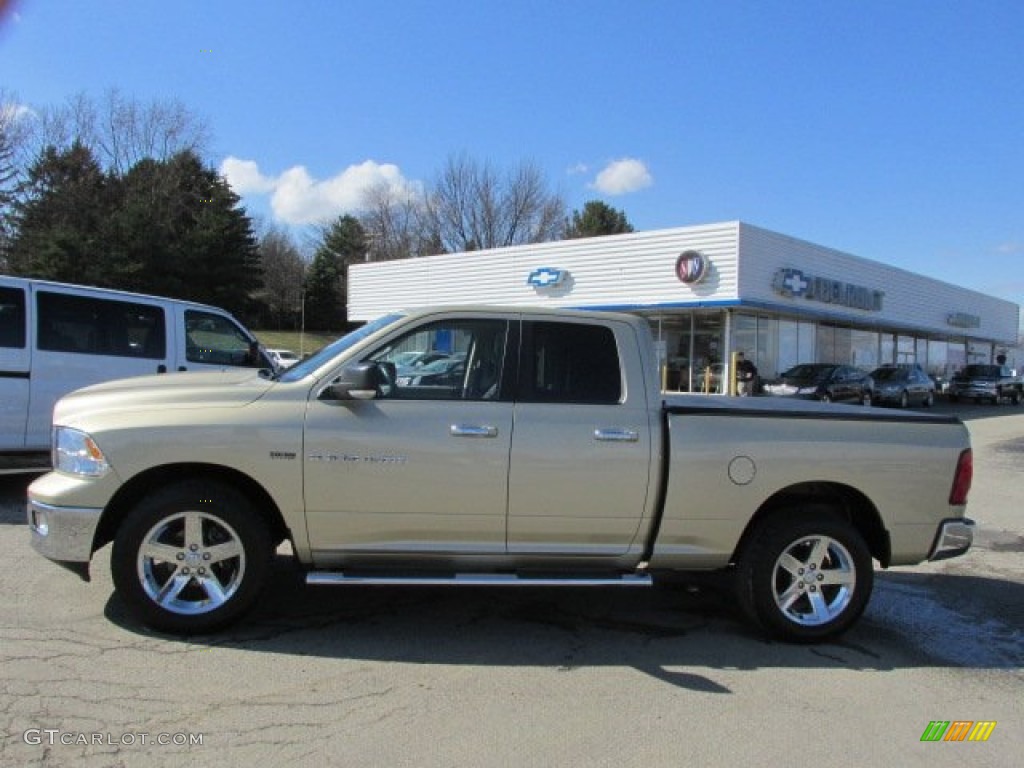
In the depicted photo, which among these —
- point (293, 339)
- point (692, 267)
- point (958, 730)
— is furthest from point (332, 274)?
A: point (958, 730)

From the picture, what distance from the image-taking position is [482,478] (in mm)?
4535

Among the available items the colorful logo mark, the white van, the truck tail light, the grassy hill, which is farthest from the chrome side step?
the grassy hill

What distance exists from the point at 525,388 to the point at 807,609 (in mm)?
2199

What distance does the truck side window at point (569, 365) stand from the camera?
4734 mm

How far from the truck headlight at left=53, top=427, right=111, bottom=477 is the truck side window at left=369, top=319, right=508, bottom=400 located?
5.10ft

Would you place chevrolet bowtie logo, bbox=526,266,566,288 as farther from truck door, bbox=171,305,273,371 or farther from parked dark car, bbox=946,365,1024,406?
truck door, bbox=171,305,273,371

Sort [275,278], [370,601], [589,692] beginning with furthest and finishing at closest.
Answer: [275,278], [370,601], [589,692]

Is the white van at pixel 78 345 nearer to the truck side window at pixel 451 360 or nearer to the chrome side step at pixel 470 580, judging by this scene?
the truck side window at pixel 451 360

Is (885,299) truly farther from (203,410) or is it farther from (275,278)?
(275,278)

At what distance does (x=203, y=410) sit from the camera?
4461 mm

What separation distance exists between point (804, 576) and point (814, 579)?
0.06 metres

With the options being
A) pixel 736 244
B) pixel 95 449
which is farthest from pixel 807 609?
pixel 736 244

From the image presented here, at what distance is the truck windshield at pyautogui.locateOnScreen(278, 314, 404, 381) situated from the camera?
4.78m

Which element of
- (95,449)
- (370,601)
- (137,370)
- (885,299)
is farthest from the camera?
(885,299)
